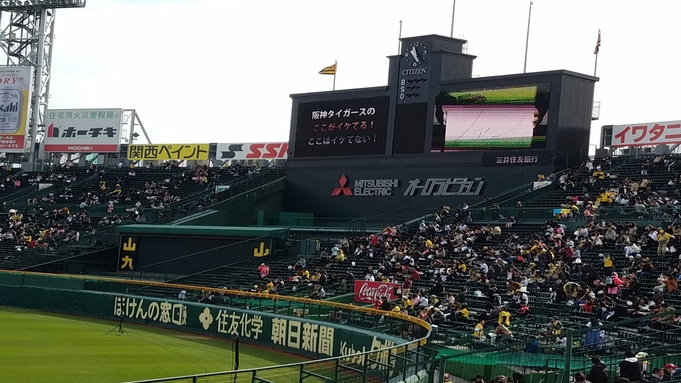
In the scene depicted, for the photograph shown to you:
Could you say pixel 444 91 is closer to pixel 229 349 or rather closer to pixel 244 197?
pixel 244 197

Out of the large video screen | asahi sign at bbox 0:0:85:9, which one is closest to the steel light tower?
asahi sign at bbox 0:0:85:9

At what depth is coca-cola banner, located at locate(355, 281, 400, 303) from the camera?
100ft

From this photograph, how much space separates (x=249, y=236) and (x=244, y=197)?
6.38 m

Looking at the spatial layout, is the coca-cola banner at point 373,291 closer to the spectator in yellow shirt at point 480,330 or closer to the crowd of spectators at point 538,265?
the crowd of spectators at point 538,265

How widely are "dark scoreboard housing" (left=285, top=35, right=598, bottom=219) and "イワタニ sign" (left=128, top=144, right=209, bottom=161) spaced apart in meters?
13.2

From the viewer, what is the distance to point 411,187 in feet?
140

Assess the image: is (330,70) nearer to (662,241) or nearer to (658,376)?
(662,241)

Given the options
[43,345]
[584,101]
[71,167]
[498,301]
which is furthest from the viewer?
[71,167]

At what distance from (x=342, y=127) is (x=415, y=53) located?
544 cm

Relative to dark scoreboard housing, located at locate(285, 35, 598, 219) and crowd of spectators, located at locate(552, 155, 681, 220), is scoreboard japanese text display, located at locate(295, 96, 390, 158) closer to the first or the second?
dark scoreboard housing, located at locate(285, 35, 598, 219)

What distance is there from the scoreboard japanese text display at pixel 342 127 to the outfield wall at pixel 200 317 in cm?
1301

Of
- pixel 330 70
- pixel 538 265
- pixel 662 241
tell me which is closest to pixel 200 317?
pixel 538 265

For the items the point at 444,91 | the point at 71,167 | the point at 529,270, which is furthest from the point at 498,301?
the point at 71,167

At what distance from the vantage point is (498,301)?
26.4m
